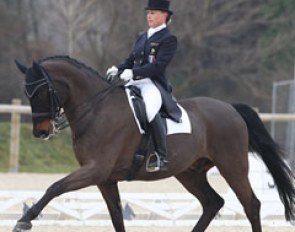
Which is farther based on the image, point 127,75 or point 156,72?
point 156,72

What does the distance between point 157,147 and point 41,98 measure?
3.56ft

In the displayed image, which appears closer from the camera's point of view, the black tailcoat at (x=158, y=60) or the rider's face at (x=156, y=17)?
the black tailcoat at (x=158, y=60)

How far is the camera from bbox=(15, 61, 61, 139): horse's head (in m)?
6.03

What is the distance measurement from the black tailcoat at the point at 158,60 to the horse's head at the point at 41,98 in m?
0.75

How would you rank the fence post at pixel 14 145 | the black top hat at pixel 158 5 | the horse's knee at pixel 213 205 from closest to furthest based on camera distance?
the black top hat at pixel 158 5 → the horse's knee at pixel 213 205 → the fence post at pixel 14 145

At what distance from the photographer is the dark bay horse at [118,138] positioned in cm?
605

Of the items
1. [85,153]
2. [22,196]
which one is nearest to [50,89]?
[85,153]

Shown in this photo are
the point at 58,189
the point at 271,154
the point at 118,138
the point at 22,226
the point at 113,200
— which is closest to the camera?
the point at 22,226

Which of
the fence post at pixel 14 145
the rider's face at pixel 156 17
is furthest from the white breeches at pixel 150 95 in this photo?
the fence post at pixel 14 145

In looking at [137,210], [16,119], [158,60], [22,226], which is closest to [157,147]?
[158,60]

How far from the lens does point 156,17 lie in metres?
6.53

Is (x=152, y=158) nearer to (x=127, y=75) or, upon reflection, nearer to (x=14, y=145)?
(x=127, y=75)

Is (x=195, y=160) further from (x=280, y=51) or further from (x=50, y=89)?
(x=280, y=51)

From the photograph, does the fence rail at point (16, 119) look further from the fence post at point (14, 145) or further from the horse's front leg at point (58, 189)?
the horse's front leg at point (58, 189)
